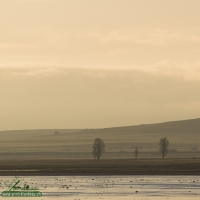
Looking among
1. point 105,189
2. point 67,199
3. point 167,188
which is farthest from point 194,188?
point 67,199

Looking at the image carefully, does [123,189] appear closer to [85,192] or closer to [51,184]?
[85,192]

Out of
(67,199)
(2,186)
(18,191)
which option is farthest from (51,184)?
(67,199)

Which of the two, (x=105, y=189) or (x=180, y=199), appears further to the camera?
(x=105, y=189)

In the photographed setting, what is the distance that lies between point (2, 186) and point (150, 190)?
19993 mm

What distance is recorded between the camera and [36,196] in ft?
280

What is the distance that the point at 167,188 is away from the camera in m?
94.0

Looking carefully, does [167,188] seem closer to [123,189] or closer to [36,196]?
[123,189]

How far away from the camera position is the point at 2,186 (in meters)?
102

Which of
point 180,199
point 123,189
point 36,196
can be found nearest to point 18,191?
point 36,196

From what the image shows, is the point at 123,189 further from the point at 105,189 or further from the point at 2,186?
the point at 2,186

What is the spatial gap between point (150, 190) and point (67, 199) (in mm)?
12960

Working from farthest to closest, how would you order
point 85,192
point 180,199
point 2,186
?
point 2,186 → point 85,192 → point 180,199

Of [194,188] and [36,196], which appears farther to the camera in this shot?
[194,188]

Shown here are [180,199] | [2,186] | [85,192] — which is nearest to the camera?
[180,199]
